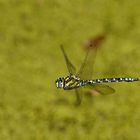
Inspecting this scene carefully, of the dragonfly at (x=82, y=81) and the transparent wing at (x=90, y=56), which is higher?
the transparent wing at (x=90, y=56)

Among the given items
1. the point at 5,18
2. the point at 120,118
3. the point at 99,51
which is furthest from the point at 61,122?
the point at 5,18

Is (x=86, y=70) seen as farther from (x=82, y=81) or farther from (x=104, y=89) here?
(x=104, y=89)

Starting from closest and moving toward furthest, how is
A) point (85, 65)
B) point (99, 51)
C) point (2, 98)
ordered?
1. point (85, 65)
2. point (2, 98)
3. point (99, 51)

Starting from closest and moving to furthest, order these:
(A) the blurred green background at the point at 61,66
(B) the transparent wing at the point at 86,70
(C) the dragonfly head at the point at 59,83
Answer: (C) the dragonfly head at the point at 59,83 → (B) the transparent wing at the point at 86,70 → (A) the blurred green background at the point at 61,66

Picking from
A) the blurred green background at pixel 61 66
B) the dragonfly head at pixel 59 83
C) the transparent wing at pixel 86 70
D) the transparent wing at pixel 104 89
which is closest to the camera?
the dragonfly head at pixel 59 83

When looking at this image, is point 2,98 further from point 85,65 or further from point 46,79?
point 85,65

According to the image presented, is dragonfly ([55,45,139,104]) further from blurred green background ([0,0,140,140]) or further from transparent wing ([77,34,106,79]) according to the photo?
blurred green background ([0,0,140,140])

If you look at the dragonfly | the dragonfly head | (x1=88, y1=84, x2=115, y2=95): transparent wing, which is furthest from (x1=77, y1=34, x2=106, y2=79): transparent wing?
the dragonfly head

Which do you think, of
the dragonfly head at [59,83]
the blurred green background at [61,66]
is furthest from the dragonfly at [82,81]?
the blurred green background at [61,66]

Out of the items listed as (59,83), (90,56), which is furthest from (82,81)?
(90,56)

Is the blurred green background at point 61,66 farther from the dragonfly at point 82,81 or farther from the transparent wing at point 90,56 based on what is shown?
the dragonfly at point 82,81
